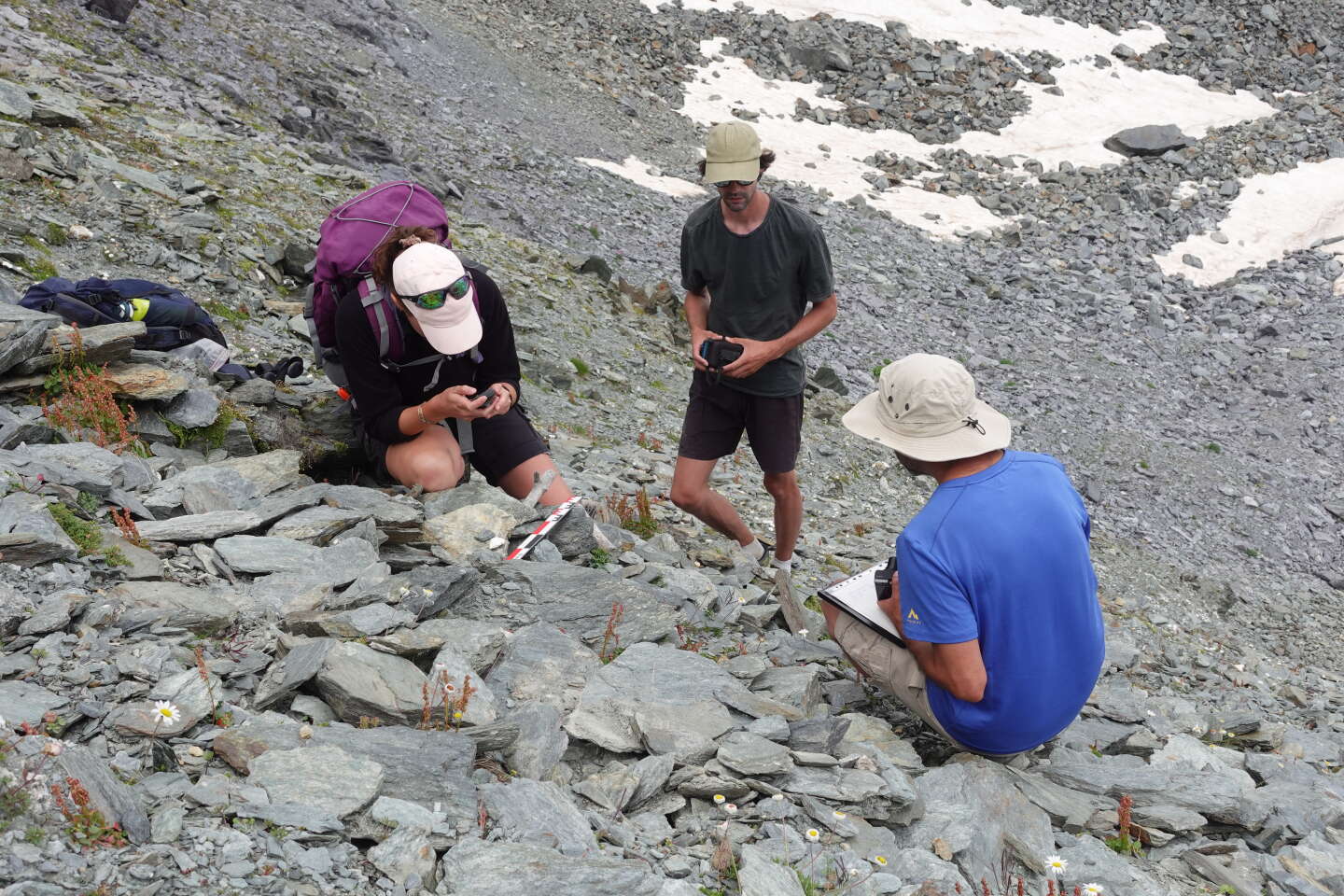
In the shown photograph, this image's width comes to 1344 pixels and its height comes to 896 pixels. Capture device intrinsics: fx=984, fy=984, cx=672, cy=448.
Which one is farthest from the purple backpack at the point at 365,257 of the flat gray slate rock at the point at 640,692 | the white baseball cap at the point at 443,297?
the flat gray slate rock at the point at 640,692

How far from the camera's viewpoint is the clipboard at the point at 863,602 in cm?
525

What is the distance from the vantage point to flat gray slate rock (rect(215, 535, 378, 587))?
5141 millimetres

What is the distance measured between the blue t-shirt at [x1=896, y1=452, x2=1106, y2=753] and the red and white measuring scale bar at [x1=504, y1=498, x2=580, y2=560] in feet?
8.06

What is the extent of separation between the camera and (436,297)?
5.98 metres

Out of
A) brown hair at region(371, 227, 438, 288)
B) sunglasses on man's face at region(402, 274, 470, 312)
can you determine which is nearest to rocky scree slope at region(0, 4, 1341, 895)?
sunglasses on man's face at region(402, 274, 470, 312)

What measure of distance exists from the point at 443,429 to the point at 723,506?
7.07 ft

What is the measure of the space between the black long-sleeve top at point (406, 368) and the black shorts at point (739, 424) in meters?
1.34

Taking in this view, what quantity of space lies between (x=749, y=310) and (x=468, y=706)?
3.53 meters

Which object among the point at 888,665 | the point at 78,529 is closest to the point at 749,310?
the point at 888,665

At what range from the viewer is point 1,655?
3.90 metres

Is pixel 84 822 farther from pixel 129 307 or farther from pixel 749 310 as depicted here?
pixel 129 307

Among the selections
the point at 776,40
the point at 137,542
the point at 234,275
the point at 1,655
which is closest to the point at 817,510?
the point at 234,275

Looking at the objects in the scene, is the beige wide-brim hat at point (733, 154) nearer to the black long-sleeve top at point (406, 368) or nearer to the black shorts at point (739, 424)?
the black shorts at point (739, 424)

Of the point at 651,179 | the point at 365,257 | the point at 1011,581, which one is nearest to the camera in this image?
the point at 1011,581
